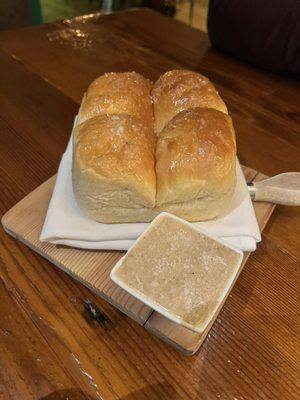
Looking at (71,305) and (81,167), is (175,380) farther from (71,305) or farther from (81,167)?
(81,167)

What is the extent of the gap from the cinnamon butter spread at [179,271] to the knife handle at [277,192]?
278 millimetres

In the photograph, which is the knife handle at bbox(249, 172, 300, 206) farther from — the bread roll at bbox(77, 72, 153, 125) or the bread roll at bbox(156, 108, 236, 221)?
the bread roll at bbox(77, 72, 153, 125)

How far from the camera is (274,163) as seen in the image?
108cm

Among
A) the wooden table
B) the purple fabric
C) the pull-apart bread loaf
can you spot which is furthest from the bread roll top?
the purple fabric

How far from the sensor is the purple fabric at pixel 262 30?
1420 mm

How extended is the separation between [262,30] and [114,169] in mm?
1109

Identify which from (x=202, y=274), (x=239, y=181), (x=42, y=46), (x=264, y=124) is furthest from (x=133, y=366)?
(x=42, y=46)

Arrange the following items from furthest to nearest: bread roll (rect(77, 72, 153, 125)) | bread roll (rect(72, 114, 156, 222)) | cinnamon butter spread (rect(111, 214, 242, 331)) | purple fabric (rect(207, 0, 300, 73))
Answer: purple fabric (rect(207, 0, 300, 73))
bread roll (rect(77, 72, 153, 125))
bread roll (rect(72, 114, 156, 222))
cinnamon butter spread (rect(111, 214, 242, 331))

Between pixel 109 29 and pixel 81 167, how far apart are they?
4.07ft

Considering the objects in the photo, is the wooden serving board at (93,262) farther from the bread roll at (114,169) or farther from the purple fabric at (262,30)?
the purple fabric at (262,30)

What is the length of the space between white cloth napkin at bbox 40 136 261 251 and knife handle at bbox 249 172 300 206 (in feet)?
0.23

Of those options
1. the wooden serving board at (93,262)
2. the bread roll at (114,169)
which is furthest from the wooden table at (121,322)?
the bread roll at (114,169)

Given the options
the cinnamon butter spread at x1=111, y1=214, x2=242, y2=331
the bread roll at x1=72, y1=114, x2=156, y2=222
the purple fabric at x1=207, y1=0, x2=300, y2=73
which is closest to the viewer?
the cinnamon butter spread at x1=111, y1=214, x2=242, y2=331

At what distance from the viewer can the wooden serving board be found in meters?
0.64
